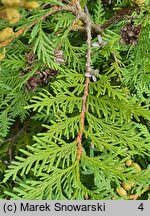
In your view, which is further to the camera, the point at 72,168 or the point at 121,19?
the point at 121,19

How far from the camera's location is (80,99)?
103cm

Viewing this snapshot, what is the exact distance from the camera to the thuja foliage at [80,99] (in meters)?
0.97

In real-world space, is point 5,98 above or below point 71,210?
above

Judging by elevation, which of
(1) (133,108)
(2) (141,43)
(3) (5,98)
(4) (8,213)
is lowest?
(4) (8,213)

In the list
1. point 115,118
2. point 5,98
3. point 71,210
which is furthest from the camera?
point 5,98

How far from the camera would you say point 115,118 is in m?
1.06

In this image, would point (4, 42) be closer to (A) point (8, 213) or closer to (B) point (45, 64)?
(B) point (45, 64)

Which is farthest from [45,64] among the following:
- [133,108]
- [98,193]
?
[98,193]

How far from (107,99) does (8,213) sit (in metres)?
0.39

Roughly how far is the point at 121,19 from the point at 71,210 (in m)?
0.56

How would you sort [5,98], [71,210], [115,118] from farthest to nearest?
[5,98], [115,118], [71,210]

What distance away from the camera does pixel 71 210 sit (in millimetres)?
961

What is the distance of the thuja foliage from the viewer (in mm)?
969

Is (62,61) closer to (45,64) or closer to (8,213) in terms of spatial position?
(45,64)
